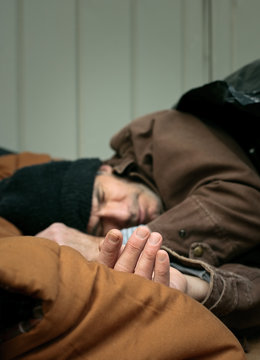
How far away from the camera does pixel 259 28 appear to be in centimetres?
170

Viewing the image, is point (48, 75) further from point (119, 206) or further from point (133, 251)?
point (133, 251)

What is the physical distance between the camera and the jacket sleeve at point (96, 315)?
1.16 ft

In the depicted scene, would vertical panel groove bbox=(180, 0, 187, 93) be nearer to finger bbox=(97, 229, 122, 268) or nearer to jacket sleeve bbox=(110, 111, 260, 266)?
jacket sleeve bbox=(110, 111, 260, 266)

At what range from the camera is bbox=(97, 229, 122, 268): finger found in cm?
49

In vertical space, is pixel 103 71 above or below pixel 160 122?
above

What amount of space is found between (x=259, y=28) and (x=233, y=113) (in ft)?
3.35

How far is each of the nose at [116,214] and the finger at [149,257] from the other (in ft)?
1.55

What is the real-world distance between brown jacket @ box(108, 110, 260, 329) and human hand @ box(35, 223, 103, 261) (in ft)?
0.50

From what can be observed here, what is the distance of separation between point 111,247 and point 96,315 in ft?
0.45

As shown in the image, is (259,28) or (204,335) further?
(259,28)

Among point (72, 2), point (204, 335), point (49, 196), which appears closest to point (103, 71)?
point (72, 2)

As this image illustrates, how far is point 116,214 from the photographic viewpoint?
974 mm

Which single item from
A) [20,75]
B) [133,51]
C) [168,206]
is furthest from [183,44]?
[168,206]

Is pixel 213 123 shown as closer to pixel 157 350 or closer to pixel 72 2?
pixel 157 350
